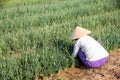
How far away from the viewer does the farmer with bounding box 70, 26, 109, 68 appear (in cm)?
586

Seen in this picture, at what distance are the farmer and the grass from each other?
23cm

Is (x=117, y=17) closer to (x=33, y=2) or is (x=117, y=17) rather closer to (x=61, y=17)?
(x=61, y=17)

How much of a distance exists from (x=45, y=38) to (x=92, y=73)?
239 cm

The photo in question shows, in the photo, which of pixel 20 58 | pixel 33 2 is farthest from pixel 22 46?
pixel 33 2

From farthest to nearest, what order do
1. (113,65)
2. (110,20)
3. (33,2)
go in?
(33,2), (110,20), (113,65)

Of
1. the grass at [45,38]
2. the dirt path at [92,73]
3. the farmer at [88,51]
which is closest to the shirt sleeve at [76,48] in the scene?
the farmer at [88,51]

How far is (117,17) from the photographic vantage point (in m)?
10.2

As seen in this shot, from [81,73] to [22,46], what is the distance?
2142 mm

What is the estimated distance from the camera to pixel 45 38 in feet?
26.0

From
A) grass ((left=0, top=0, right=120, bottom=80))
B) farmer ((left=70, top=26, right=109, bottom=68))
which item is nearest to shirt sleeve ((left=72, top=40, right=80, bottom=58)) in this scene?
farmer ((left=70, top=26, right=109, bottom=68))

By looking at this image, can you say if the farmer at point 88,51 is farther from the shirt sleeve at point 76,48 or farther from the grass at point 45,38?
the grass at point 45,38

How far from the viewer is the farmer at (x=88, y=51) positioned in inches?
231

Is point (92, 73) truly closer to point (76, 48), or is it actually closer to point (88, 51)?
point (88, 51)

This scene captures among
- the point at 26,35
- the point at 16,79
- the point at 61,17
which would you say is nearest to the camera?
the point at 16,79
